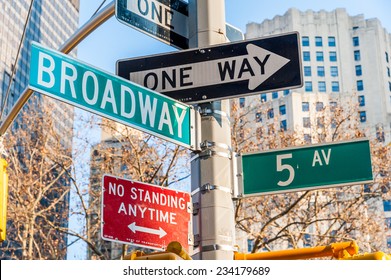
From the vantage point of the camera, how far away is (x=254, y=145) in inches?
898

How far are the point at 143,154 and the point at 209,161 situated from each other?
1591cm

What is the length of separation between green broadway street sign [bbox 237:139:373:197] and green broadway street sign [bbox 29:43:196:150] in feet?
1.62

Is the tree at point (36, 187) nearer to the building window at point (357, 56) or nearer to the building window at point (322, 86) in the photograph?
the building window at point (322, 86)

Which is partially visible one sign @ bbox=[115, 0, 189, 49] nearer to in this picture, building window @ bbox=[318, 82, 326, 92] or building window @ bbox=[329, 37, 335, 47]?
building window @ bbox=[318, 82, 326, 92]

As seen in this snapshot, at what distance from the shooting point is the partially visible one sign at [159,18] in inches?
224

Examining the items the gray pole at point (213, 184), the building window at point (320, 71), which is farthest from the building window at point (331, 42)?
the gray pole at point (213, 184)

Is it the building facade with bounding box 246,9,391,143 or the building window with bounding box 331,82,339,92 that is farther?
the building window with bounding box 331,82,339,92

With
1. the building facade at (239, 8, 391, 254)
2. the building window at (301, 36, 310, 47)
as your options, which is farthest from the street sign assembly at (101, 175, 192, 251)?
the building window at (301, 36, 310, 47)

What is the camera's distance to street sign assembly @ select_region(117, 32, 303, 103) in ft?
17.6

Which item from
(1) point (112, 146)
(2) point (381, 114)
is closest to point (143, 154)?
(1) point (112, 146)

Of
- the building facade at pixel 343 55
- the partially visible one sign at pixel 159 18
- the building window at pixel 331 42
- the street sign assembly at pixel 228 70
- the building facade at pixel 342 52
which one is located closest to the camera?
the street sign assembly at pixel 228 70

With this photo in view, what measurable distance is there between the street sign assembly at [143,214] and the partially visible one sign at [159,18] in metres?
1.22

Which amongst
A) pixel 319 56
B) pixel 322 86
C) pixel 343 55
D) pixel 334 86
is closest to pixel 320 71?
pixel 322 86
